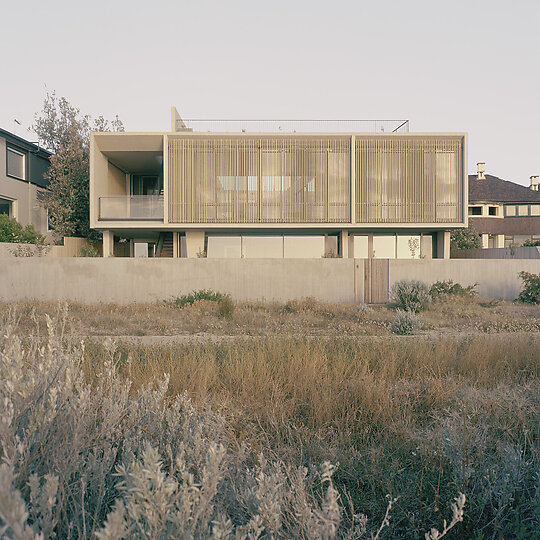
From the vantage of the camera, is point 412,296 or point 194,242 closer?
point 412,296

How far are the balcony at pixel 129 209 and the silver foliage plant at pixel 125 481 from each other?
22479 millimetres

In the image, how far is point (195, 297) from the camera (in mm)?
17844

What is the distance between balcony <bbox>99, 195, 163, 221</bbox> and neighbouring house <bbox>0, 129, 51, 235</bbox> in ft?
19.8

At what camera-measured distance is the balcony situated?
81.7 ft

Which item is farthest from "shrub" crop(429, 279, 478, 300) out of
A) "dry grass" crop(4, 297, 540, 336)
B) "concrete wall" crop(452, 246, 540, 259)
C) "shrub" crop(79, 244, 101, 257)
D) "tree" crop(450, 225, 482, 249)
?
"shrub" crop(79, 244, 101, 257)

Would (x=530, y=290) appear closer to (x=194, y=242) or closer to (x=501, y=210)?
(x=194, y=242)

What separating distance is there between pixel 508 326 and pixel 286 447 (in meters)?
9.04

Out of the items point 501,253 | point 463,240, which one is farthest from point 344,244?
point 463,240

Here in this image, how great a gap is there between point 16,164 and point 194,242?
11.9m

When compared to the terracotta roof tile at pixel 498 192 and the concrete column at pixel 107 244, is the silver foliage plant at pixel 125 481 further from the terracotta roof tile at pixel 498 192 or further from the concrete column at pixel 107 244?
the terracotta roof tile at pixel 498 192

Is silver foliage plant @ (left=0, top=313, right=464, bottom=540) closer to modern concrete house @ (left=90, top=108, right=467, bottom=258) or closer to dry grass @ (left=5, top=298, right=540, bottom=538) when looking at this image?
dry grass @ (left=5, top=298, right=540, bottom=538)

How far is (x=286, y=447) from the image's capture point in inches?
140

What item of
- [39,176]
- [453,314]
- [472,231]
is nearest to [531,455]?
[453,314]

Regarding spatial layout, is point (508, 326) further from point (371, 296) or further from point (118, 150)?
point (118, 150)
